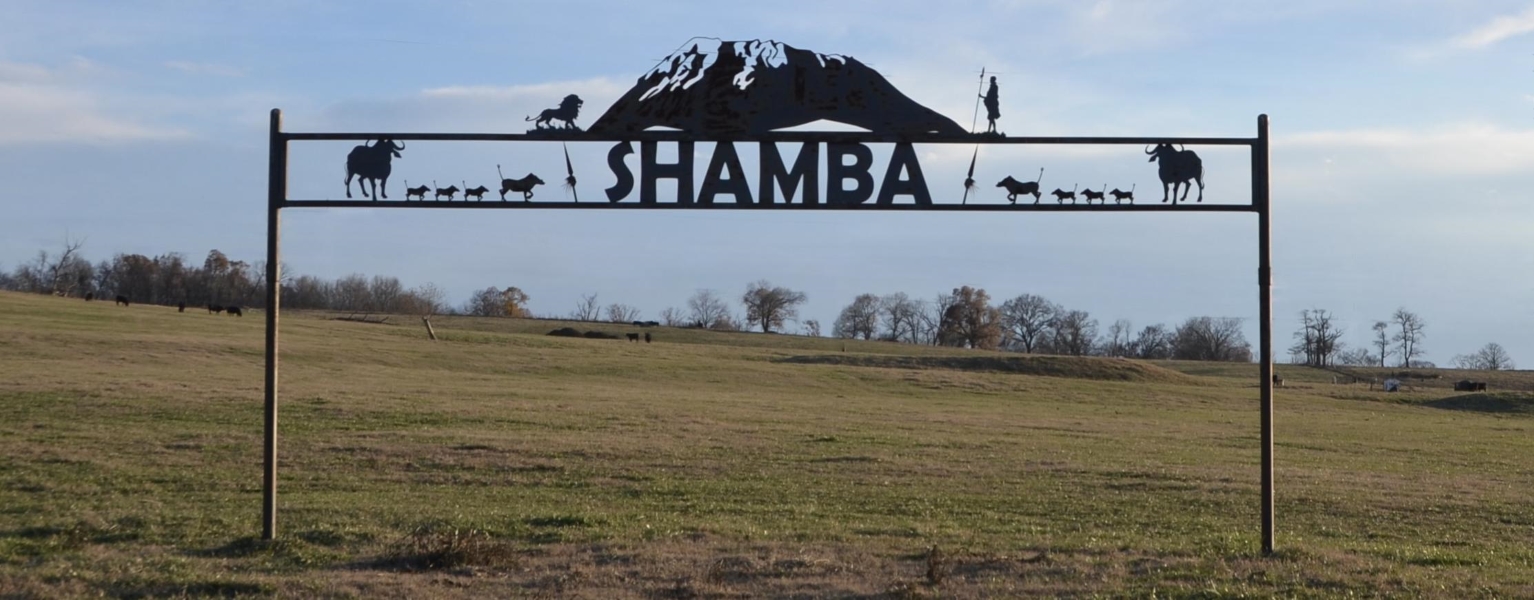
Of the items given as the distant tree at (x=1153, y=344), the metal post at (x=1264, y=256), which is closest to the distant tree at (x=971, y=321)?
the distant tree at (x=1153, y=344)

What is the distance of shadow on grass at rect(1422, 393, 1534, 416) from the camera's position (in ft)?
176

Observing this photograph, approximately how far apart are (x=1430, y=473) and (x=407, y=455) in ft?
54.4

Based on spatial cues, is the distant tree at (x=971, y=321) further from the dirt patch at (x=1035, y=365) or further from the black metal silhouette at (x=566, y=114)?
the black metal silhouette at (x=566, y=114)

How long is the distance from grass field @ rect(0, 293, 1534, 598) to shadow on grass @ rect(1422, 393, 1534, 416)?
1596cm

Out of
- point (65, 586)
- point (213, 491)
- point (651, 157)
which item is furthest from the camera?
point (213, 491)

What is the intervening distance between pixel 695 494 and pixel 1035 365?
163 ft

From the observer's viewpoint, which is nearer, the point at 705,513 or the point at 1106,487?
the point at 705,513

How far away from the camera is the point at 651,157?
955 centimetres

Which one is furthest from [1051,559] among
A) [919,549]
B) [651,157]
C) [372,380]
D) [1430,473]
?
[372,380]

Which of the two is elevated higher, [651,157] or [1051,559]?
[651,157]

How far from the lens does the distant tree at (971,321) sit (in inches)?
5025

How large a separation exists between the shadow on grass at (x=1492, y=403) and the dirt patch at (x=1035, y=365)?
1143cm

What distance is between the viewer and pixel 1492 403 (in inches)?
2188

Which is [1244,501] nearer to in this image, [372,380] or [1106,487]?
[1106,487]
